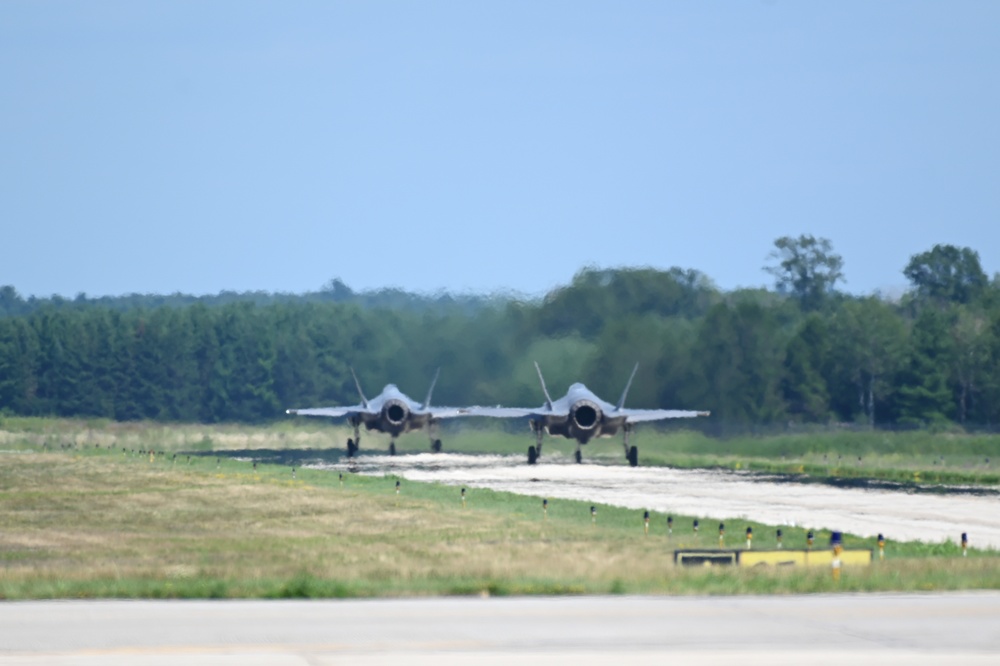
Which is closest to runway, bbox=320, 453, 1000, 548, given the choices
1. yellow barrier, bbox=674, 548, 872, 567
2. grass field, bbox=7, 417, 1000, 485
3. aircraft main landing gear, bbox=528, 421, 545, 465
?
aircraft main landing gear, bbox=528, 421, 545, 465

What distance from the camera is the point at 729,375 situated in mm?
72812

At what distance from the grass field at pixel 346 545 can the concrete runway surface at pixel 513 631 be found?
1053 millimetres

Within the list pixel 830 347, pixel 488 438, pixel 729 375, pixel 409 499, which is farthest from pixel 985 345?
pixel 409 499

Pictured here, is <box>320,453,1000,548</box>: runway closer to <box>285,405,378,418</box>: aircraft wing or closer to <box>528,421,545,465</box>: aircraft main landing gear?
<box>528,421,545,465</box>: aircraft main landing gear

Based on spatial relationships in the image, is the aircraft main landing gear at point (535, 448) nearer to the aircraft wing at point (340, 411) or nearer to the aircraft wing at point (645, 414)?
the aircraft wing at point (645, 414)

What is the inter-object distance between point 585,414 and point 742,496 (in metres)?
18.1

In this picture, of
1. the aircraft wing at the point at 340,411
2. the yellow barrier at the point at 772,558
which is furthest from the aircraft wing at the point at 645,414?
the yellow barrier at the point at 772,558

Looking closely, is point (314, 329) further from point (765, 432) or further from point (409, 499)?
point (409, 499)

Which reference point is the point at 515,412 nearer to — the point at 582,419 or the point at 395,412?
the point at 582,419

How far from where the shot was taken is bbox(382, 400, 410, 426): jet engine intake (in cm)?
6712

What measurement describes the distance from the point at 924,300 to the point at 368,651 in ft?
303

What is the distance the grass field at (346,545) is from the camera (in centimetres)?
2036

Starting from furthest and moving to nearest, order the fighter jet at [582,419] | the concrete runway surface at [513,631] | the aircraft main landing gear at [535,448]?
the aircraft main landing gear at [535,448] → the fighter jet at [582,419] → the concrete runway surface at [513,631]

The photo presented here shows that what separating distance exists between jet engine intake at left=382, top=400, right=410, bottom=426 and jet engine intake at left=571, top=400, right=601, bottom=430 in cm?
1178
